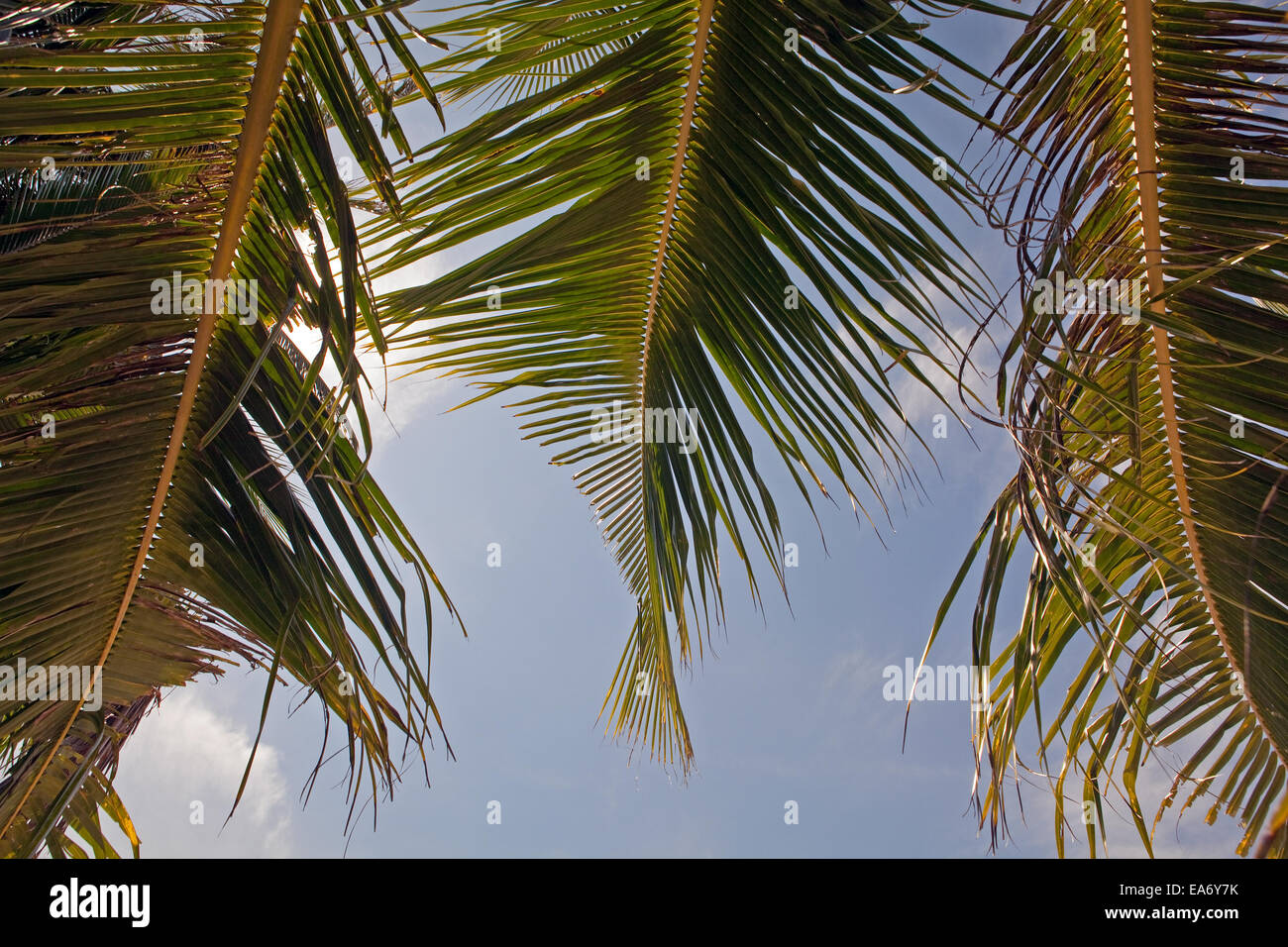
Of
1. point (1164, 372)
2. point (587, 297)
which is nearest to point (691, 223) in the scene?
point (587, 297)

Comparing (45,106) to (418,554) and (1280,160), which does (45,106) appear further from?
(1280,160)

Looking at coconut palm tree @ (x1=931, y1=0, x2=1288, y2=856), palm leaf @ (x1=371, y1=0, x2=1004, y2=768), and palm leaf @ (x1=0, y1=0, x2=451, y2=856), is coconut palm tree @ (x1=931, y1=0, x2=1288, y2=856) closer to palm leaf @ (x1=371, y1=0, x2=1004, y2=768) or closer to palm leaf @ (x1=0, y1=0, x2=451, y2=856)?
palm leaf @ (x1=371, y1=0, x2=1004, y2=768)

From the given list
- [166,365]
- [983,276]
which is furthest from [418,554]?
[983,276]

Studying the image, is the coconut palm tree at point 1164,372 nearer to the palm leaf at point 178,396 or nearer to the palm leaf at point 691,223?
the palm leaf at point 691,223

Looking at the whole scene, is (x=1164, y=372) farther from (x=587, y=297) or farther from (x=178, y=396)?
(x=178, y=396)

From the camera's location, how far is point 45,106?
4.02 ft

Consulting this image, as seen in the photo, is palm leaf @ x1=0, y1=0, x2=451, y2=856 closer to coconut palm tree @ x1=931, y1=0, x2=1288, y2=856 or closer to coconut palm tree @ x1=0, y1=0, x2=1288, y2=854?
coconut palm tree @ x1=0, y1=0, x2=1288, y2=854

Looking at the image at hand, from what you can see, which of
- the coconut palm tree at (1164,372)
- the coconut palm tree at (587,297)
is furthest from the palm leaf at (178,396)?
the coconut palm tree at (1164,372)

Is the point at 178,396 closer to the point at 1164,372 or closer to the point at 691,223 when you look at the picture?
the point at 691,223

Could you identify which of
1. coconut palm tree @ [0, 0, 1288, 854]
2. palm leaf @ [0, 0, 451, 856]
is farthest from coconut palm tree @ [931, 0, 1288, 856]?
palm leaf @ [0, 0, 451, 856]

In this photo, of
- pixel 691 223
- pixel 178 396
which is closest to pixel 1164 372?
pixel 691 223

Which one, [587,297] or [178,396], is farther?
[587,297]
